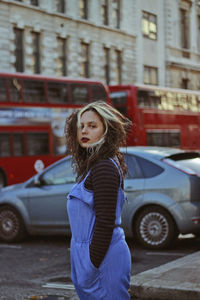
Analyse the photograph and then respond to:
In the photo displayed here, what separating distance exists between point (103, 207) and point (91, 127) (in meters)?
0.40

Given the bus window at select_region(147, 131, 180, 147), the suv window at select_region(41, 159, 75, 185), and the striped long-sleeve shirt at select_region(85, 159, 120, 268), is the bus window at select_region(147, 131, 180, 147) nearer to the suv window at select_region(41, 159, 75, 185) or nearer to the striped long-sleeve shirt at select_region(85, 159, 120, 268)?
the suv window at select_region(41, 159, 75, 185)

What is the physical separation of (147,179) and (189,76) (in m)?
38.6

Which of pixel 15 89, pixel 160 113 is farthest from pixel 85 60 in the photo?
pixel 15 89

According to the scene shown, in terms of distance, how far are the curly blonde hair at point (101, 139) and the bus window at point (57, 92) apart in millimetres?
18955

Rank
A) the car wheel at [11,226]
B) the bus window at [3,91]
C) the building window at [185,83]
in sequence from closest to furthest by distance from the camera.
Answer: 1. the car wheel at [11,226]
2. the bus window at [3,91]
3. the building window at [185,83]

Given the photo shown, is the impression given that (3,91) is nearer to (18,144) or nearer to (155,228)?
(18,144)

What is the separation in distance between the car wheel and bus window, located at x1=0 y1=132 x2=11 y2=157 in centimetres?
1007

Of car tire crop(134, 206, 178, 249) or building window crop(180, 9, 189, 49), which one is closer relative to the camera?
car tire crop(134, 206, 178, 249)

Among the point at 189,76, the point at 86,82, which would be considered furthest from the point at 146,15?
the point at 86,82

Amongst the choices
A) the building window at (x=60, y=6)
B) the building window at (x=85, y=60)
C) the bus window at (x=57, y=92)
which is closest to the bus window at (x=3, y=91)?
the bus window at (x=57, y=92)

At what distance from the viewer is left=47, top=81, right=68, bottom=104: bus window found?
22.2m

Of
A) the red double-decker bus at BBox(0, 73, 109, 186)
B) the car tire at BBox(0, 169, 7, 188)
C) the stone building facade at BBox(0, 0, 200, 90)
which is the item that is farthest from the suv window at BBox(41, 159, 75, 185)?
the stone building facade at BBox(0, 0, 200, 90)

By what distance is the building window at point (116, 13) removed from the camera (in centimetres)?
3953

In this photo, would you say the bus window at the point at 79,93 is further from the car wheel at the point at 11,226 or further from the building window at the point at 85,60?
the building window at the point at 85,60
